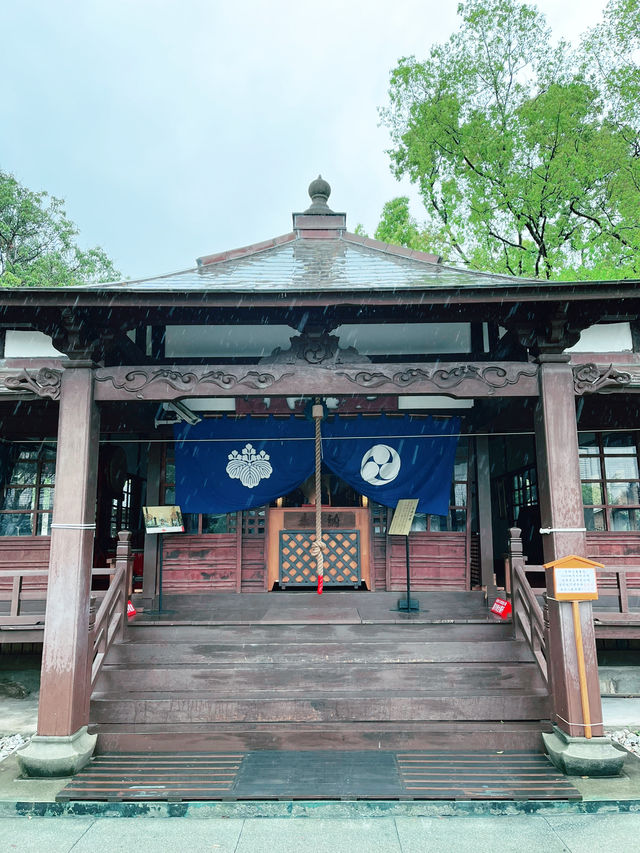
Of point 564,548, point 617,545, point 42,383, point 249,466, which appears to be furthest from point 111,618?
point 617,545

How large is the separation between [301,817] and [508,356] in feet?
18.7

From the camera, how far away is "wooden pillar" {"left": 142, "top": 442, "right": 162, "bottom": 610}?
8.84 metres

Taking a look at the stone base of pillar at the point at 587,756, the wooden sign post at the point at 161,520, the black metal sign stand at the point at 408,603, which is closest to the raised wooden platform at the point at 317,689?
the stone base of pillar at the point at 587,756

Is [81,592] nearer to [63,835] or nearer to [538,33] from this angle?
[63,835]

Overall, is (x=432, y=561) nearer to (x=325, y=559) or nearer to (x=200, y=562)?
(x=325, y=559)

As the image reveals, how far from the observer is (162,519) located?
27.7 ft

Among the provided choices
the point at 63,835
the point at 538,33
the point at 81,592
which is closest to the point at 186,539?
the point at 81,592

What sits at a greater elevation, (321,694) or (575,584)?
(575,584)

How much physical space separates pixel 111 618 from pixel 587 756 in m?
5.09

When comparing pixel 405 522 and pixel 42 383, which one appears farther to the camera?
pixel 405 522

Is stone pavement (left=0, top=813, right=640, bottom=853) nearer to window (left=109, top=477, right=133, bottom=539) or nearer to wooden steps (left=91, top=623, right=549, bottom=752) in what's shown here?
wooden steps (left=91, top=623, right=549, bottom=752)

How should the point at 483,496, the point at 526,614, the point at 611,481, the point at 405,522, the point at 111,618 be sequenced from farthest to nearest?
1. the point at 611,481
2. the point at 483,496
3. the point at 405,522
4. the point at 111,618
5. the point at 526,614

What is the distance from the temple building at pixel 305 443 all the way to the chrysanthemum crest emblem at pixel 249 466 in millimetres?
32

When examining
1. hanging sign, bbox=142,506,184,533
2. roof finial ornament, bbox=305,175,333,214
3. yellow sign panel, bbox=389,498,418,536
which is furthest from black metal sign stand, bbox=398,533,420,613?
roof finial ornament, bbox=305,175,333,214
